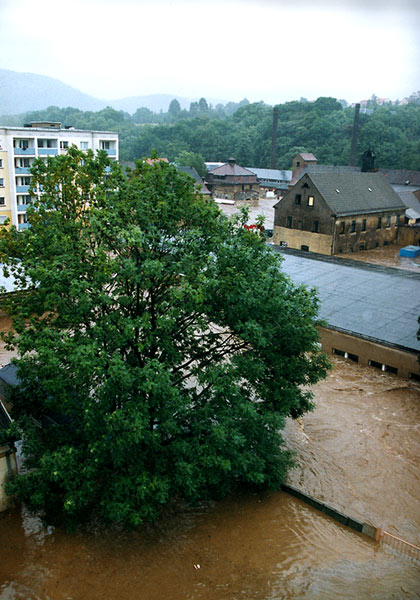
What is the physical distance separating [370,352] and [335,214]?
27157mm

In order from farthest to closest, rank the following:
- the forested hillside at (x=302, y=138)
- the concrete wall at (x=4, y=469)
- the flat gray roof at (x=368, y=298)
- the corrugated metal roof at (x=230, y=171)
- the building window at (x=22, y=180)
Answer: the forested hillside at (x=302, y=138) < the corrugated metal roof at (x=230, y=171) < the building window at (x=22, y=180) < the flat gray roof at (x=368, y=298) < the concrete wall at (x=4, y=469)

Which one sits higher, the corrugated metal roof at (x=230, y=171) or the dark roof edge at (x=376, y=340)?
the corrugated metal roof at (x=230, y=171)

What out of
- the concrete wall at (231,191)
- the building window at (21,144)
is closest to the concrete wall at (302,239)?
the building window at (21,144)

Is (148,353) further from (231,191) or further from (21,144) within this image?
(231,191)

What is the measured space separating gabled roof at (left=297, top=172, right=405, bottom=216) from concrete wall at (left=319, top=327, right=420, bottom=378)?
25703mm

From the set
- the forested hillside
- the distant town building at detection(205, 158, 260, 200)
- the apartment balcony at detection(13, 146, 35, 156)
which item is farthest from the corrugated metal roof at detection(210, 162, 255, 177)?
the apartment balcony at detection(13, 146, 35, 156)

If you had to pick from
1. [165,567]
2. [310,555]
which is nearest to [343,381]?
[310,555]

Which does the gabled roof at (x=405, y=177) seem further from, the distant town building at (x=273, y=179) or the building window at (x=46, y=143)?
the building window at (x=46, y=143)

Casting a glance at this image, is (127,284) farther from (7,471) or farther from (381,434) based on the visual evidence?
(381,434)

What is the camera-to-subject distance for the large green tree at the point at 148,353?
48.8 feet

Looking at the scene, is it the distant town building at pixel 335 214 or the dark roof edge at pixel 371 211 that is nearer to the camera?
the dark roof edge at pixel 371 211

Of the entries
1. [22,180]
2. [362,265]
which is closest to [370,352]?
[362,265]

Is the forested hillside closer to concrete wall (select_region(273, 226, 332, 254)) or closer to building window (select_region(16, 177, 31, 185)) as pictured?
concrete wall (select_region(273, 226, 332, 254))

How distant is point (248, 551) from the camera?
1598cm
